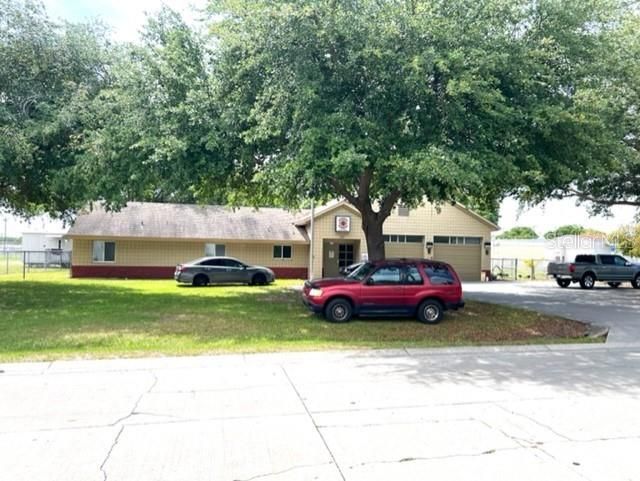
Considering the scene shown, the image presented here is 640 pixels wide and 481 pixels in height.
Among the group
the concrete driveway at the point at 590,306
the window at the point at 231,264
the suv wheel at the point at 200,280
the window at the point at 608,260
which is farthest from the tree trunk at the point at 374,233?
the window at the point at 608,260

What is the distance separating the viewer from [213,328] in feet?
39.7

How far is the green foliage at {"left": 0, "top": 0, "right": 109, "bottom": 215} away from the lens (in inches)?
549

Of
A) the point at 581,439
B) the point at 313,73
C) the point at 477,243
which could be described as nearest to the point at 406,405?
the point at 581,439

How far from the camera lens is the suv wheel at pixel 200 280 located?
2466cm

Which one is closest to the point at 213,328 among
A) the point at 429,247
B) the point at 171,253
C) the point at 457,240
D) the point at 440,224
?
the point at 171,253

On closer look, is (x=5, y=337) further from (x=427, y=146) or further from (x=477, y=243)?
(x=477, y=243)

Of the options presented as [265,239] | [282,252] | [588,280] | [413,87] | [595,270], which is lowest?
[588,280]

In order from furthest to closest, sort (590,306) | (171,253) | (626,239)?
(626,239), (171,253), (590,306)

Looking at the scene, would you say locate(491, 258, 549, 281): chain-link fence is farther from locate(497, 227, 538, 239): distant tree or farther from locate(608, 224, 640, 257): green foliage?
locate(497, 227, 538, 239): distant tree

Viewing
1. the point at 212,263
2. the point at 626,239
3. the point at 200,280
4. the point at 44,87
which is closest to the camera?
the point at 44,87

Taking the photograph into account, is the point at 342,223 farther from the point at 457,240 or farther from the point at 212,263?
the point at 212,263

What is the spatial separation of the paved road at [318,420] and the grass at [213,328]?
1196 mm

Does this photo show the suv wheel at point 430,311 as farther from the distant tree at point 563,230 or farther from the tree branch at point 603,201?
the distant tree at point 563,230

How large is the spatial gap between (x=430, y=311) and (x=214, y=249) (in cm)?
2016
